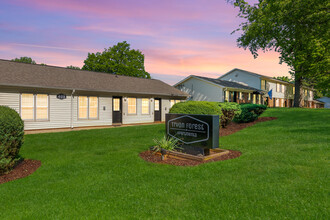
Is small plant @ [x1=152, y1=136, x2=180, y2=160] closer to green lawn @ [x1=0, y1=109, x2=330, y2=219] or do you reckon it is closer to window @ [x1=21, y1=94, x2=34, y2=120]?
green lawn @ [x1=0, y1=109, x2=330, y2=219]

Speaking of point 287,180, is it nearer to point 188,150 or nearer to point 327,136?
point 188,150

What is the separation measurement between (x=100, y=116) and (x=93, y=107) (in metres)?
0.97

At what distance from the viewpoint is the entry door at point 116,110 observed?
20.3 m

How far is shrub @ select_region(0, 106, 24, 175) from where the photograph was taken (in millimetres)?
6543

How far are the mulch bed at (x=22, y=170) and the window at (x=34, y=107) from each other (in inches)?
338

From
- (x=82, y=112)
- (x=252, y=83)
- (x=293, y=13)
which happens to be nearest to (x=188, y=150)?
(x=82, y=112)

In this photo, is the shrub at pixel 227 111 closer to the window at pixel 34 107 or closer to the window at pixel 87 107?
the window at pixel 87 107

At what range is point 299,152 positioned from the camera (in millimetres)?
7383

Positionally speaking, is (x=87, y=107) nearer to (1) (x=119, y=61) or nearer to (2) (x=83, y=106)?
(2) (x=83, y=106)

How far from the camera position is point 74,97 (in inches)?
692

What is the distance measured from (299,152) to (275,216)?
14.6 feet

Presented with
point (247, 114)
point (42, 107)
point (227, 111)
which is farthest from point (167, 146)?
point (42, 107)

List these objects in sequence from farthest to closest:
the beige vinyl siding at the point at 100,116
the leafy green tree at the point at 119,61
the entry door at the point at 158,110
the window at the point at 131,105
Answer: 1. the leafy green tree at the point at 119,61
2. the entry door at the point at 158,110
3. the window at the point at 131,105
4. the beige vinyl siding at the point at 100,116

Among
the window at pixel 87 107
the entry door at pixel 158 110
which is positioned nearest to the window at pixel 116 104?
the window at pixel 87 107
